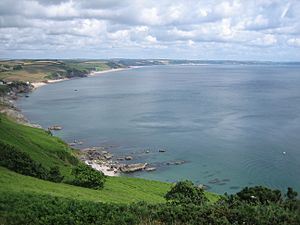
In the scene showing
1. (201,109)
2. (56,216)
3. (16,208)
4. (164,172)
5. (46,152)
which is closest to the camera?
(56,216)

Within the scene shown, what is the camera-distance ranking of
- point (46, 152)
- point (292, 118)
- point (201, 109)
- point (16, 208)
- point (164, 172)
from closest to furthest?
point (16, 208), point (46, 152), point (164, 172), point (292, 118), point (201, 109)

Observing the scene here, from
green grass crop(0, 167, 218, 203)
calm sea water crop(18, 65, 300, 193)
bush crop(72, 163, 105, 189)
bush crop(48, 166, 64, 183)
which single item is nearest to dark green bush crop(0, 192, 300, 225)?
green grass crop(0, 167, 218, 203)

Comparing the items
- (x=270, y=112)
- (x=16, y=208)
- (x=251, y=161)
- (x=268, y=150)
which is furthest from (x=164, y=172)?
(x=270, y=112)

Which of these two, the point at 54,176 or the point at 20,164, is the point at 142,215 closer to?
the point at 54,176

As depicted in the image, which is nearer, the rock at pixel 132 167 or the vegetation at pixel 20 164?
the vegetation at pixel 20 164

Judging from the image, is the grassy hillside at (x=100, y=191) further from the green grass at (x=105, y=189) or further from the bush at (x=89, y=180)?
the bush at (x=89, y=180)

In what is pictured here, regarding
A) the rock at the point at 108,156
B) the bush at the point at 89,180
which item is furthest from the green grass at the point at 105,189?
the rock at the point at 108,156

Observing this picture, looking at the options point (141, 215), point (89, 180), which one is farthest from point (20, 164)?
point (141, 215)

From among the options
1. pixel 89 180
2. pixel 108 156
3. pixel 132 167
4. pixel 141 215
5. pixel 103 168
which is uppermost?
pixel 141 215

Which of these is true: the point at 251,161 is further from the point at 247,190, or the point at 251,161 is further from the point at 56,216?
the point at 56,216
